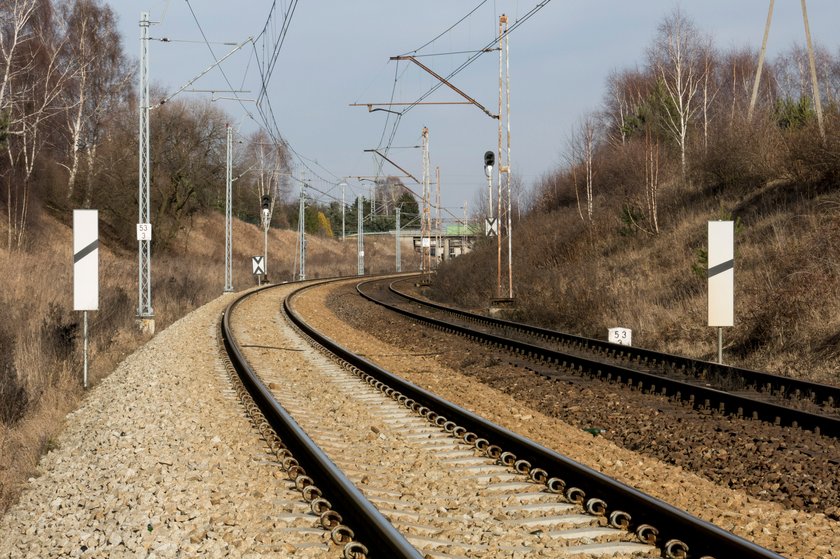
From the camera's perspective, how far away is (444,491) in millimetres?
6414

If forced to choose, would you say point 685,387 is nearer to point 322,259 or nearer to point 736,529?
point 736,529

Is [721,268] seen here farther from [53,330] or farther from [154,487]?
[53,330]

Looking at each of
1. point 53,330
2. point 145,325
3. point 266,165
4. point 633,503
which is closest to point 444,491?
point 633,503

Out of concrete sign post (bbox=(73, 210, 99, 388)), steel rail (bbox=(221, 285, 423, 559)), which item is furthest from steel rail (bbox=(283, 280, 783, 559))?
concrete sign post (bbox=(73, 210, 99, 388))

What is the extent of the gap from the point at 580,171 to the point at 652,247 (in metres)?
21.2

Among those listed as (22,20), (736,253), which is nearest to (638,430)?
(736,253)

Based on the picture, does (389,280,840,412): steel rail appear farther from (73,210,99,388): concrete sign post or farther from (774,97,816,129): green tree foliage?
(774,97,816,129): green tree foliage

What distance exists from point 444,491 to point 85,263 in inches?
321

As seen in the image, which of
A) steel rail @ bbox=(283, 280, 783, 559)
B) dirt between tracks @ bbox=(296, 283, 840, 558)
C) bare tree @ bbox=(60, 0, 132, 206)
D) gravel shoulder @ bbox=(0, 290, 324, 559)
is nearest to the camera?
steel rail @ bbox=(283, 280, 783, 559)

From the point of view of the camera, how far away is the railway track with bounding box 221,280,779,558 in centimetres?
503

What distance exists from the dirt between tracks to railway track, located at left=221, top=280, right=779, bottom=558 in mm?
622

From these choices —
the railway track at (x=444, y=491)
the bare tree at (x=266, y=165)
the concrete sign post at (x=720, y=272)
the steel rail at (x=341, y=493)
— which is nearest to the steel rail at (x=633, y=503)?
the railway track at (x=444, y=491)

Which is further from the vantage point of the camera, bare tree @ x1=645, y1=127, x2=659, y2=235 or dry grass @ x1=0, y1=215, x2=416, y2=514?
bare tree @ x1=645, y1=127, x2=659, y2=235

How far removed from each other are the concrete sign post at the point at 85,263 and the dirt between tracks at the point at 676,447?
4698 millimetres
